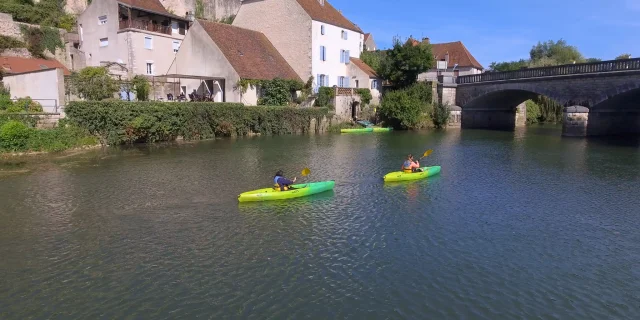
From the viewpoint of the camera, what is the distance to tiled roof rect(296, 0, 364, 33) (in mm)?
45250

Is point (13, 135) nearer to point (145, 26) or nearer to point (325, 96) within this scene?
point (145, 26)

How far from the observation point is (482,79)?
4647 cm

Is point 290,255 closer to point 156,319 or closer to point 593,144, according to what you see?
point 156,319

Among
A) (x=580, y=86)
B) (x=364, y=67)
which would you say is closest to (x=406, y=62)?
(x=364, y=67)

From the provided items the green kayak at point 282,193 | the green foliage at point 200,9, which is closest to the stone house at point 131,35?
the green foliage at point 200,9

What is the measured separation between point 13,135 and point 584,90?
133ft

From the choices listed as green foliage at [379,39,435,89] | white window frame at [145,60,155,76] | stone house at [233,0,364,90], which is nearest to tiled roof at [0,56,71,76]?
white window frame at [145,60,155,76]

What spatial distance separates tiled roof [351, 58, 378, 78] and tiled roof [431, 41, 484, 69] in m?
18.6

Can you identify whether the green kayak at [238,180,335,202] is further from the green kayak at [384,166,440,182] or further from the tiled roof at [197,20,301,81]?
the tiled roof at [197,20,301,81]

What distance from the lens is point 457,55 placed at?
6512 centimetres

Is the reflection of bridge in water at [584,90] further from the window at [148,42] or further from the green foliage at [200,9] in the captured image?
the green foliage at [200,9]

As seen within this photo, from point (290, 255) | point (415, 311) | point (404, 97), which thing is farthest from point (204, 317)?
point (404, 97)

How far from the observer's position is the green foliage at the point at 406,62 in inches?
1885

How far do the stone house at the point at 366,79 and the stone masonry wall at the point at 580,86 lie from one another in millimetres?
13006
